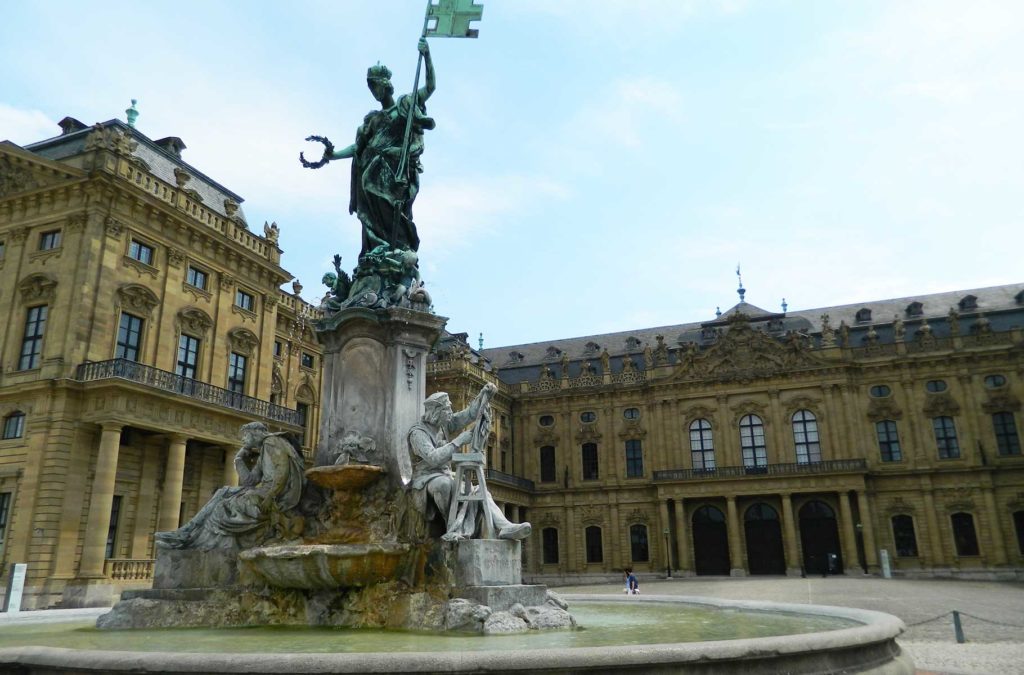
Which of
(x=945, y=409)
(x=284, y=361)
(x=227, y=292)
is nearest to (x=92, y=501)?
(x=227, y=292)

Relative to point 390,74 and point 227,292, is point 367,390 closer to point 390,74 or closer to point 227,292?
point 390,74

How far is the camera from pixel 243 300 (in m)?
32.6

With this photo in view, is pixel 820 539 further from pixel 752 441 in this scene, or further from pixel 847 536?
pixel 752 441

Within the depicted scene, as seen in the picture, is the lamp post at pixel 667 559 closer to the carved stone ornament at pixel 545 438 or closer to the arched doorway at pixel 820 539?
the arched doorway at pixel 820 539

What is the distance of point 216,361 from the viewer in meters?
29.9

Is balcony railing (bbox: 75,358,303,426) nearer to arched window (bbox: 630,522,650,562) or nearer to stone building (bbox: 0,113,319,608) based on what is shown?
stone building (bbox: 0,113,319,608)

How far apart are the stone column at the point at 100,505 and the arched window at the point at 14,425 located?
9.42 ft

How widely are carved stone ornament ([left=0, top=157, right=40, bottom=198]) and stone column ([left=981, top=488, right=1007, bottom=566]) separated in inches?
2046

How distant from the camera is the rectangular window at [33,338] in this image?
25.2m

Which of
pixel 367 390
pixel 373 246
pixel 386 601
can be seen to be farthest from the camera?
pixel 373 246

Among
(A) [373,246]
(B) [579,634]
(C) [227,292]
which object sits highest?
(C) [227,292]

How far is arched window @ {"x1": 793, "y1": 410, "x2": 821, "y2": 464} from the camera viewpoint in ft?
158

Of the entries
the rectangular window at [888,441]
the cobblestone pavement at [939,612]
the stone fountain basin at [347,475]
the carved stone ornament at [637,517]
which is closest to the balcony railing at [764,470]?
the rectangular window at [888,441]

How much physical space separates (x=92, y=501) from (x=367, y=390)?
18.3m
